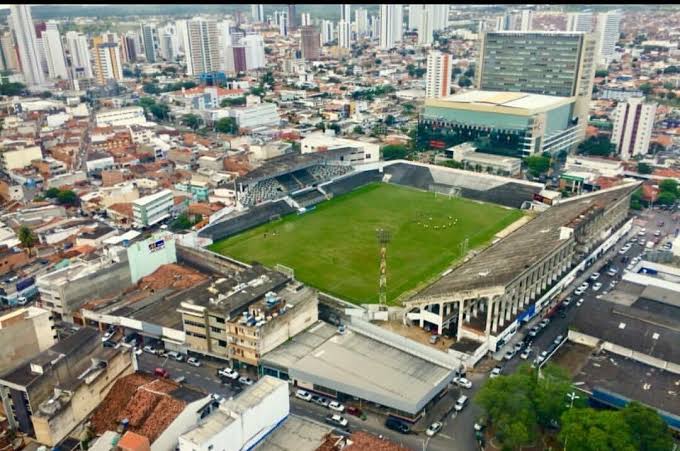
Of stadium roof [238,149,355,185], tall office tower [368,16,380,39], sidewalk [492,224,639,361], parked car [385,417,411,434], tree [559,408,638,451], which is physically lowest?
sidewalk [492,224,639,361]

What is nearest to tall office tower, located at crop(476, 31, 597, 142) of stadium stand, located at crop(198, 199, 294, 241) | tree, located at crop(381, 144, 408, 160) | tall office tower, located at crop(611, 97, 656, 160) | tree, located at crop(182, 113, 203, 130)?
tall office tower, located at crop(611, 97, 656, 160)

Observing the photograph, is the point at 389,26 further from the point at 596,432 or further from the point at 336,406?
the point at 596,432

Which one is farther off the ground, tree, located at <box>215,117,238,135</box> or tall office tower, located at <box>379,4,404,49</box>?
tall office tower, located at <box>379,4,404,49</box>

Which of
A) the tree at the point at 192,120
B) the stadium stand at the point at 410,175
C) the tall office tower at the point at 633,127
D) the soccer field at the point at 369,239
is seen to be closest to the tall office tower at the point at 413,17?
the tree at the point at 192,120

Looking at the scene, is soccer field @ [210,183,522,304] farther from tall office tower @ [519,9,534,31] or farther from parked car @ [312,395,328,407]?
tall office tower @ [519,9,534,31]

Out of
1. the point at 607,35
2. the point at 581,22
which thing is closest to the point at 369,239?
the point at 607,35

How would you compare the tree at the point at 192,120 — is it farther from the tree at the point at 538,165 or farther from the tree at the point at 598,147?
the tree at the point at 598,147
